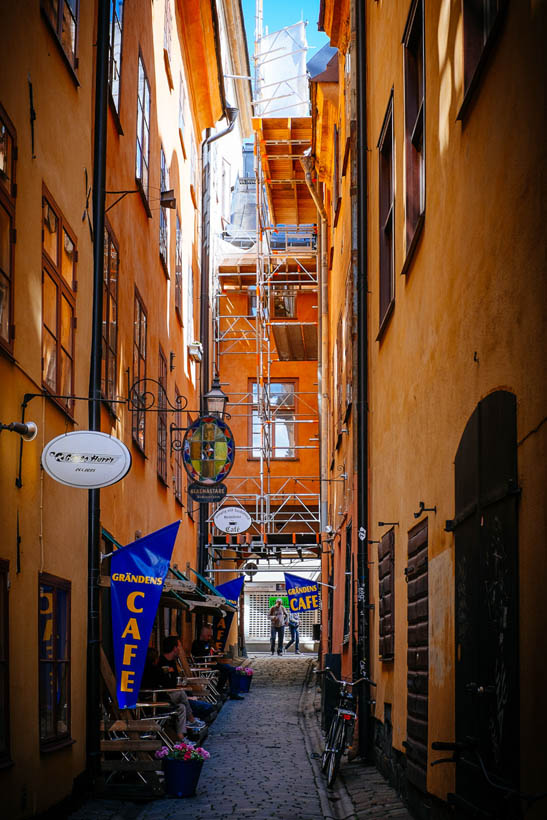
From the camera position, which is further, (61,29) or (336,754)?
(336,754)

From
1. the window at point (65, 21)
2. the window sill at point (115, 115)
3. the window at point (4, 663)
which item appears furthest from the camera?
the window sill at point (115, 115)

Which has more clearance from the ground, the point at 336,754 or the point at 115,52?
the point at 115,52

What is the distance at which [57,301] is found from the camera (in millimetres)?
9102

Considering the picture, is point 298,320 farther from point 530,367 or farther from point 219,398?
point 530,367

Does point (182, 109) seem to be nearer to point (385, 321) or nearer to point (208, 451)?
point (208, 451)

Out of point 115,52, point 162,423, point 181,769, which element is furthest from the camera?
point 162,423

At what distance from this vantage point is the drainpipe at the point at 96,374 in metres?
9.88

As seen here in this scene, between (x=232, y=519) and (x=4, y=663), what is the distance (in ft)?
51.5

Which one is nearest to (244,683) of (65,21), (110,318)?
(110,318)

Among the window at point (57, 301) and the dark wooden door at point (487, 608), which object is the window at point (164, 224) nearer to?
the window at point (57, 301)

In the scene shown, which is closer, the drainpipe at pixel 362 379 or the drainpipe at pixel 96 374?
the drainpipe at pixel 96 374

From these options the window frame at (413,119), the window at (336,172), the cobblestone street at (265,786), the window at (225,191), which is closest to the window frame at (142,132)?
the window at (336,172)

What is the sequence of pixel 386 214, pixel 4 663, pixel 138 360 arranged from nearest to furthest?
pixel 4 663, pixel 386 214, pixel 138 360

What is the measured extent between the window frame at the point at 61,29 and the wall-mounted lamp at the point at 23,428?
3430mm
